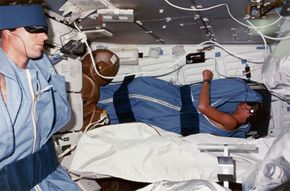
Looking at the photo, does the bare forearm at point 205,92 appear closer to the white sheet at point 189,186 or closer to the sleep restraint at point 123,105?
the sleep restraint at point 123,105

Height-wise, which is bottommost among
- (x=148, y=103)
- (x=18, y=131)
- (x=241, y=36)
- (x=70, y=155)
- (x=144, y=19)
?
(x=70, y=155)

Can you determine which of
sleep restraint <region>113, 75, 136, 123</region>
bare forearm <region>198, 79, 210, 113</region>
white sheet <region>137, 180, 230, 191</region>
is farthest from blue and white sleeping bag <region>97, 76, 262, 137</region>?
white sheet <region>137, 180, 230, 191</region>

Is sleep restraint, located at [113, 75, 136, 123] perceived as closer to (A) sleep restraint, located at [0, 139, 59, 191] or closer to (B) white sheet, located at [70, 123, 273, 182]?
(B) white sheet, located at [70, 123, 273, 182]

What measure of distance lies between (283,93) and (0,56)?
203 centimetres

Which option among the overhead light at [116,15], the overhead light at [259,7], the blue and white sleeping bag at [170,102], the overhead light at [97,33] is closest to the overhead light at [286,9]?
the overhead light at [259,7]

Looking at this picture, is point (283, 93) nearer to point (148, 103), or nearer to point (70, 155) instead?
point (148, 103)

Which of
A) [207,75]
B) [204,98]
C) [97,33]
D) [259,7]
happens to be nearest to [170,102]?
[204,98]

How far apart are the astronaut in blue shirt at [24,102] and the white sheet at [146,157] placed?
508 millimetres

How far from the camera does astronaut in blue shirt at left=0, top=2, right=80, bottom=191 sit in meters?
1.55

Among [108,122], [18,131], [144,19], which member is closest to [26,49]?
[18,131]

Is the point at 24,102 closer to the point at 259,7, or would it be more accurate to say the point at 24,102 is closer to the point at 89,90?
the point at 89,90

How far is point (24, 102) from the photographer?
1.63 metres

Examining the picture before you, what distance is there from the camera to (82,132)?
265 centimetres

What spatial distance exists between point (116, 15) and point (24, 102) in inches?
33.5
